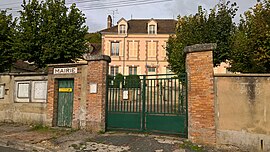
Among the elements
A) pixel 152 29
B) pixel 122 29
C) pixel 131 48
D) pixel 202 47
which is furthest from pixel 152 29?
pixel 202 47

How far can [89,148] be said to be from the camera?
7.21 meters

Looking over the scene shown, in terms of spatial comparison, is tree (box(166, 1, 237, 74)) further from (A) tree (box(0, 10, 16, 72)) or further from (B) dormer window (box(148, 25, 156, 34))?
(B) dormer window (box(148, 25, 156, 34))

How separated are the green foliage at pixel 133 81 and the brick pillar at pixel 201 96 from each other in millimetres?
2022

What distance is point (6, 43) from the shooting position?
1359cm

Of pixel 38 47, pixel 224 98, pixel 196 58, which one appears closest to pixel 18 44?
pixel 38 47

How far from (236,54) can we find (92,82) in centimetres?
800

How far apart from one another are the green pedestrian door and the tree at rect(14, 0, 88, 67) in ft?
10.1

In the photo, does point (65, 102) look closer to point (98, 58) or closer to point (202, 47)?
point (98, 58)

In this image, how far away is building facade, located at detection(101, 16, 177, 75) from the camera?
3575 cm

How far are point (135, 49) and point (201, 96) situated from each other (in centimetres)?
2924

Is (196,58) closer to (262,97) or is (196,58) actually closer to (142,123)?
(262,97)

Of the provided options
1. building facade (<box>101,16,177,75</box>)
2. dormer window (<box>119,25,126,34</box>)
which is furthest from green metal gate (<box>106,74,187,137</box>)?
dormer window (<box>119,25,126,34</box>)

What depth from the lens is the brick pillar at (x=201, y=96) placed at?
23.5ft

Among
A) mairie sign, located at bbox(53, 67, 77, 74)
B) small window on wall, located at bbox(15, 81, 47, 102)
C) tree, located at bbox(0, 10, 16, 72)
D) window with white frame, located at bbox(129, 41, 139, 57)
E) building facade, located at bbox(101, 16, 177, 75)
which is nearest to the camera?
mairie sign, located at bbox(53, 67, 77, 74)
